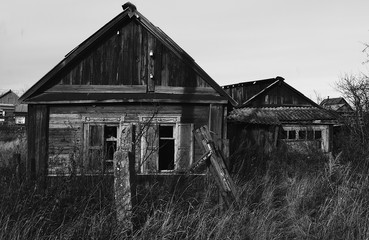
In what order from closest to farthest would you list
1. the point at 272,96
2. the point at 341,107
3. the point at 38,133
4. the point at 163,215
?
the point at 163,215
the point at 38,133
the point at 341,107
the point at 272,96

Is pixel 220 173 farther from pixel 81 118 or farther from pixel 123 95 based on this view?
pixel 81 118

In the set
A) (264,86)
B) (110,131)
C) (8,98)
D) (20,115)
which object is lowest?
(110,131)

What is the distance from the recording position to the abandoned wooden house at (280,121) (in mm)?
15914

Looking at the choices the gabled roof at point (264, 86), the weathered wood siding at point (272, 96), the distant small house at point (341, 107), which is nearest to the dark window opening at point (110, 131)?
the distant small house at point (341, 107)

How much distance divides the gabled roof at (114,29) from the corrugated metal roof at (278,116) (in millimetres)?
5888

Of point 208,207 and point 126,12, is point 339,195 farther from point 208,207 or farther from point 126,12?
point 126,12

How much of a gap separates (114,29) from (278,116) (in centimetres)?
1013

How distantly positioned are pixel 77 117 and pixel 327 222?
8275mm

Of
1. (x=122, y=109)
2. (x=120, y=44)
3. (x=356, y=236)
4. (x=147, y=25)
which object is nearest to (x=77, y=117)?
(x=122, y=109)

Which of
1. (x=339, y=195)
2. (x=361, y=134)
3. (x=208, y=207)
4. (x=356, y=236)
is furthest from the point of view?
(x=361, y=134)

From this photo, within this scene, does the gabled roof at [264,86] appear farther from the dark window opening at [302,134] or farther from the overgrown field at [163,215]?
the overgrown field at [163,215]

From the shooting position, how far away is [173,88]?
10773 mm

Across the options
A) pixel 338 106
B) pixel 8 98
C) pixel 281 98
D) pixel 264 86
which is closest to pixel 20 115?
pixel 8 98

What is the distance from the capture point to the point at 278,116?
1753cm
